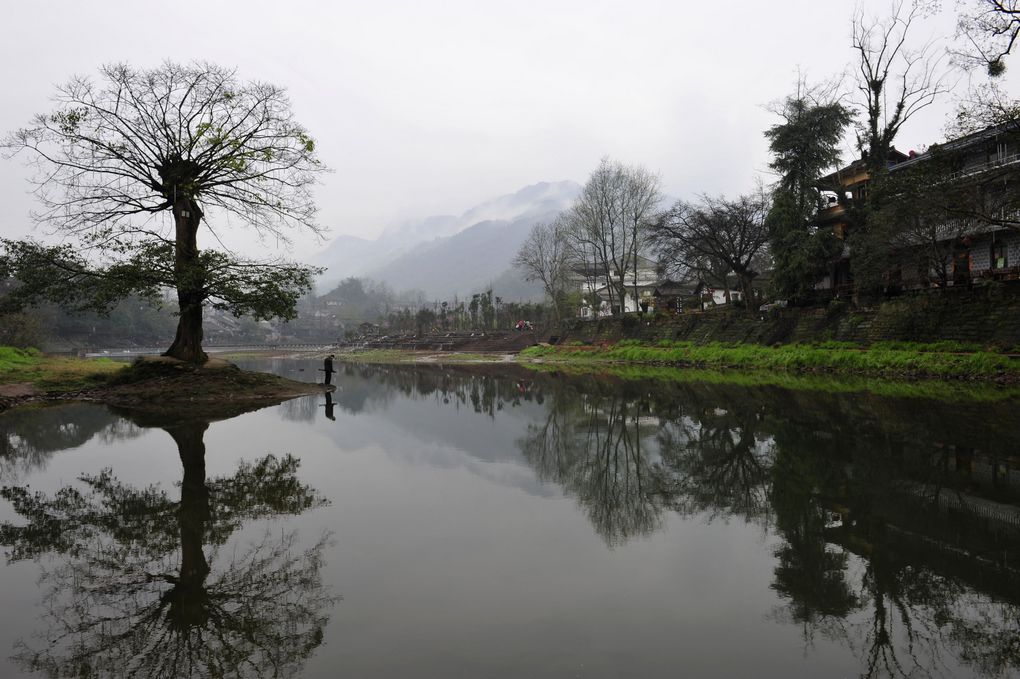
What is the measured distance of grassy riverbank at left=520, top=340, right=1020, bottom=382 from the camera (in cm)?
1886

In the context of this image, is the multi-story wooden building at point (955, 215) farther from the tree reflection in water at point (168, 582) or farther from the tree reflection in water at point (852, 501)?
the tree reflection in water at point (168, 582)

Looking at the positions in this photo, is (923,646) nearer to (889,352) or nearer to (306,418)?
(306,418)

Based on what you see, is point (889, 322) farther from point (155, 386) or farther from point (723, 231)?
point (155, 386)

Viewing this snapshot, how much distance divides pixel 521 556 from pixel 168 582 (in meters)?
2.87

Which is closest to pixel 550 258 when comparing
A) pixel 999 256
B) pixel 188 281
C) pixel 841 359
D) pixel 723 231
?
pixel 723 231

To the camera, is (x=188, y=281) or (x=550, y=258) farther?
(x=550, y=258)

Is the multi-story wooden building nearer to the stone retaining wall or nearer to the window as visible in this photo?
the window

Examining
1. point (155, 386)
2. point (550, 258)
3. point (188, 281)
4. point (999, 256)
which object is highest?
point (550, 258)

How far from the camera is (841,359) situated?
24.3 meters

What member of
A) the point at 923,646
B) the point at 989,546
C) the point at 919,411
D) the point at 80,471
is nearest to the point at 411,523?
the point at 923,646

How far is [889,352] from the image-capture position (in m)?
22.8

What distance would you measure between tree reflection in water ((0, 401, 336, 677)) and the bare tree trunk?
1171 cm

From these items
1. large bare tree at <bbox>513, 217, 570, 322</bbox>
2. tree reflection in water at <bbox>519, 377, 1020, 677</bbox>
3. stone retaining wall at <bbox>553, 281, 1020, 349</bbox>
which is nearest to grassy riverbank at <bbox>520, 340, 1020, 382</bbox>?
stone retaining wall at <bbox>553, 281, 1020, 349</bbox>

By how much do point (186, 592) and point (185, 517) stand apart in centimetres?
211
